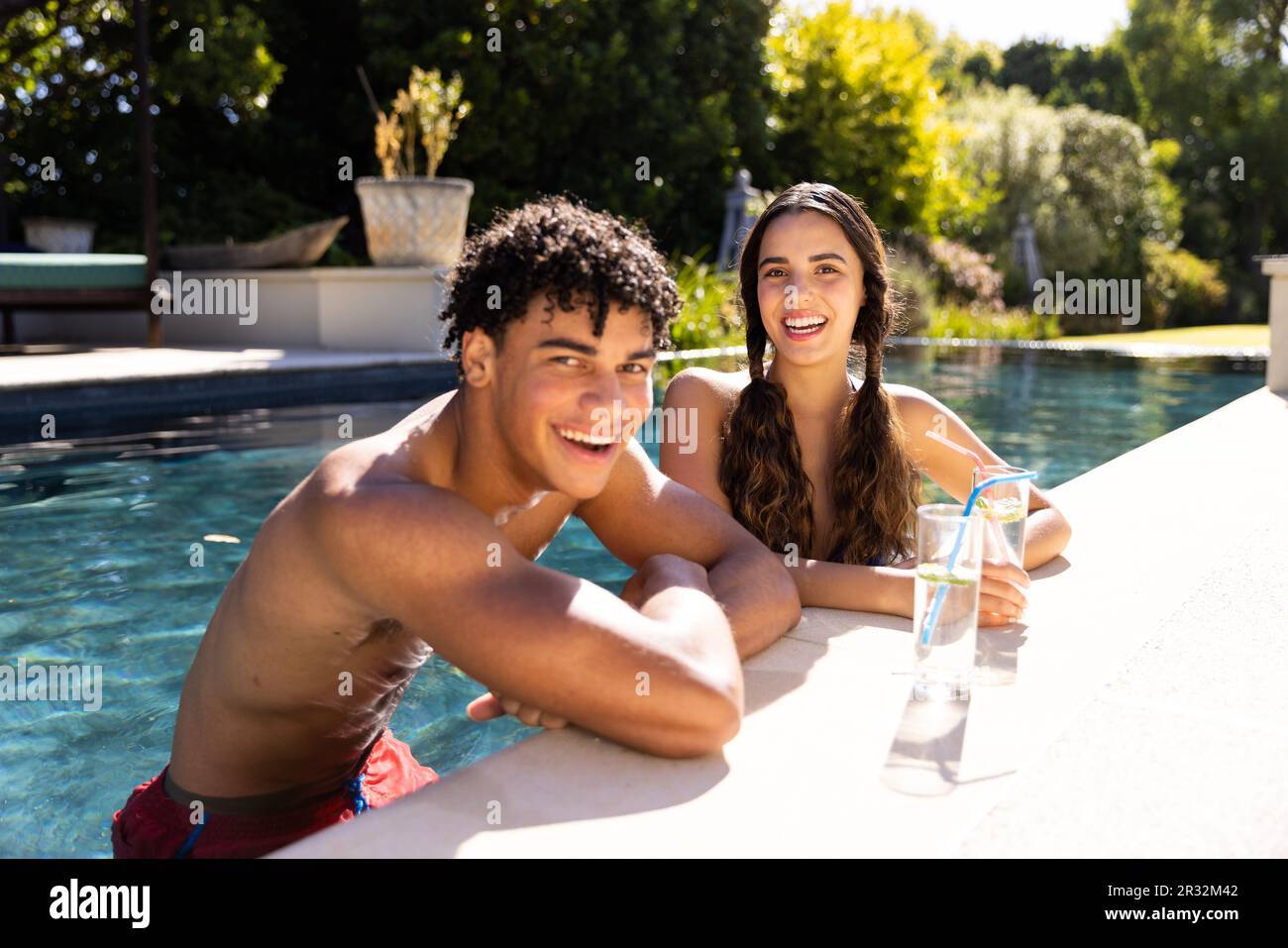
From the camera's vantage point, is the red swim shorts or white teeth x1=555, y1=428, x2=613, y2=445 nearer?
white teeth x1=555, y1=428, x2=613, y2=445

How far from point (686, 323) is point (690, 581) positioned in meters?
9.84

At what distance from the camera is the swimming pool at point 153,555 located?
10.5ft

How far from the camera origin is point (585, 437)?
172cm

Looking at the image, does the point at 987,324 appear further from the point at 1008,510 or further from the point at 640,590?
the point at 640,590

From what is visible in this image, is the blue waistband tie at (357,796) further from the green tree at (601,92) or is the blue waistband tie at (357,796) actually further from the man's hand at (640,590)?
the green tree at (601,92)

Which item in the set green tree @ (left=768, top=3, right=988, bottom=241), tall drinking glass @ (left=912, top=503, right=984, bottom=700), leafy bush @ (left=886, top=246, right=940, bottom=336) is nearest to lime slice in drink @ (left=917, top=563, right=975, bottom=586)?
tall drinking glass @ (left=912, top=503, right=984, bottom=700)

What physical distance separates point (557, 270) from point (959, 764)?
3.06 ft

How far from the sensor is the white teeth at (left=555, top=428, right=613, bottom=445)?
67.3 inches

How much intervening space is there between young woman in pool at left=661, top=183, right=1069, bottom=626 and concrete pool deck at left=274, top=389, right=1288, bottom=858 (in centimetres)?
56

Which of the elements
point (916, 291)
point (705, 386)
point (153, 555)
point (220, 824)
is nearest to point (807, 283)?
point (705, 386)

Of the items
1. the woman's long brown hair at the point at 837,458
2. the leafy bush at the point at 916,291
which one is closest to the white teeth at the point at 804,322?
the woman's long brown hair at the point at 837,458

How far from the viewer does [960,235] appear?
19891 millimetres

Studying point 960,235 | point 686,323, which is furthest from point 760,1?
point 686,323

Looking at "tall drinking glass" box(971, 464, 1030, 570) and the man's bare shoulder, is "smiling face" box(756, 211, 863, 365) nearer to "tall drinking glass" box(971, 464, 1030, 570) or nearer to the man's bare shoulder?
"tall drinking glass" box(971, 464, 1030, 570)
